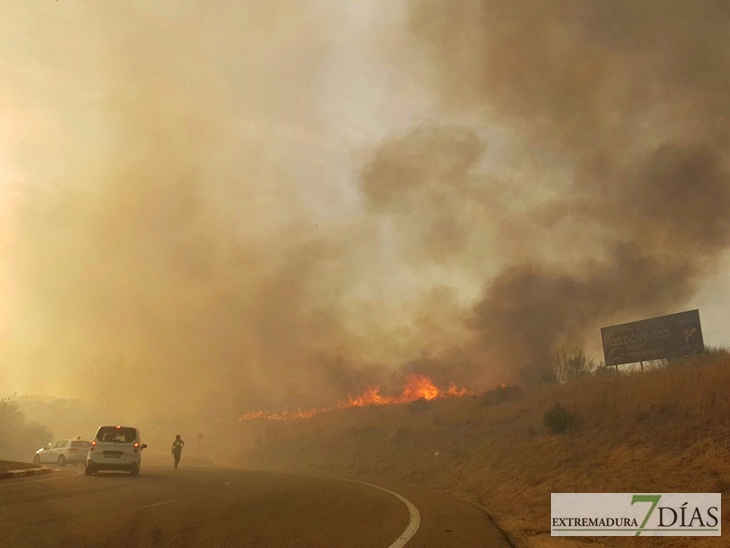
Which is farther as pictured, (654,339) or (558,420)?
(654,339)

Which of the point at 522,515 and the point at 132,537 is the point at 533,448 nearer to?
the point at 522,515

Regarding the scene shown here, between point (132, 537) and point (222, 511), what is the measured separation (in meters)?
3.55

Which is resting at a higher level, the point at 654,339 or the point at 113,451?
the point at 654,339

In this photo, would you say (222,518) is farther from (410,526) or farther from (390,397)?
(390,397)

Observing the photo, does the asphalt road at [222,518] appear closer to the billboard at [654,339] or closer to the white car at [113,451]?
the white car at [113,451]

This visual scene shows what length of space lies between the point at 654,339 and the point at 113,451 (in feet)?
115

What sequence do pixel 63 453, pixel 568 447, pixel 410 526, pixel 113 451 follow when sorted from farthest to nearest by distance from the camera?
pixel 63 453, pixel 568 447, pixel 113 451, pixel 410 526

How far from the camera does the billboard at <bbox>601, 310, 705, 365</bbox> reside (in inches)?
1503

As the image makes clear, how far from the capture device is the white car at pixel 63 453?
32.9 metres

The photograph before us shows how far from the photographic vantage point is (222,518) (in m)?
11.1

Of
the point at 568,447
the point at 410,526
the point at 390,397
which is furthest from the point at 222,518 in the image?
the point at 390,397

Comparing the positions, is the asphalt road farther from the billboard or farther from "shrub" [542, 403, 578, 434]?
the billboard

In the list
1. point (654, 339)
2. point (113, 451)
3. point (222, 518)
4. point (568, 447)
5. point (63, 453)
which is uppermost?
point (654, 339)

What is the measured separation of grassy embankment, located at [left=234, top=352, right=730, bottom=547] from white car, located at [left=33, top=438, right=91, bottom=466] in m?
16.4
